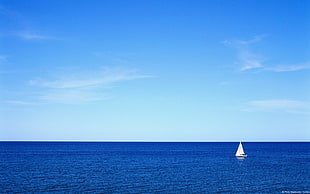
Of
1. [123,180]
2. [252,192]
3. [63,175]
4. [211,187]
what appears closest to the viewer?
[252,192]

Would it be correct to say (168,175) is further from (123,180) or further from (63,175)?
(63,175)

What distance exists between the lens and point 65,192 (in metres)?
45.8

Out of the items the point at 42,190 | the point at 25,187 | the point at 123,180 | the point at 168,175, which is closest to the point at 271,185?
the point at 168,175

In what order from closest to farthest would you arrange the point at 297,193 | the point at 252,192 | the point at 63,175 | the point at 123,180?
the point at 297,193, the point at 252,192, the point at 123,180, the point at 63,175

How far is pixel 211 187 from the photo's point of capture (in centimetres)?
5050

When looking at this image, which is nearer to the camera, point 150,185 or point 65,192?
point 65,192

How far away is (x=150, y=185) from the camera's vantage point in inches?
2026

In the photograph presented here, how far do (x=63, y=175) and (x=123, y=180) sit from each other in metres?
14.2

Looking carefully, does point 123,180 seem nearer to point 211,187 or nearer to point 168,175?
point 168,175

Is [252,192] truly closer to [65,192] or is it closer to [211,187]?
[211,187]

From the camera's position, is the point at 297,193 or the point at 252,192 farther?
the point at 252,192

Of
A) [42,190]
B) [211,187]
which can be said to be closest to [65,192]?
[42,190]

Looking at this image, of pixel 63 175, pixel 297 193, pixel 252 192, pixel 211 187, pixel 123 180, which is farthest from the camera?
pixel 63 175

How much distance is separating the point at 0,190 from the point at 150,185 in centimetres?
2324
